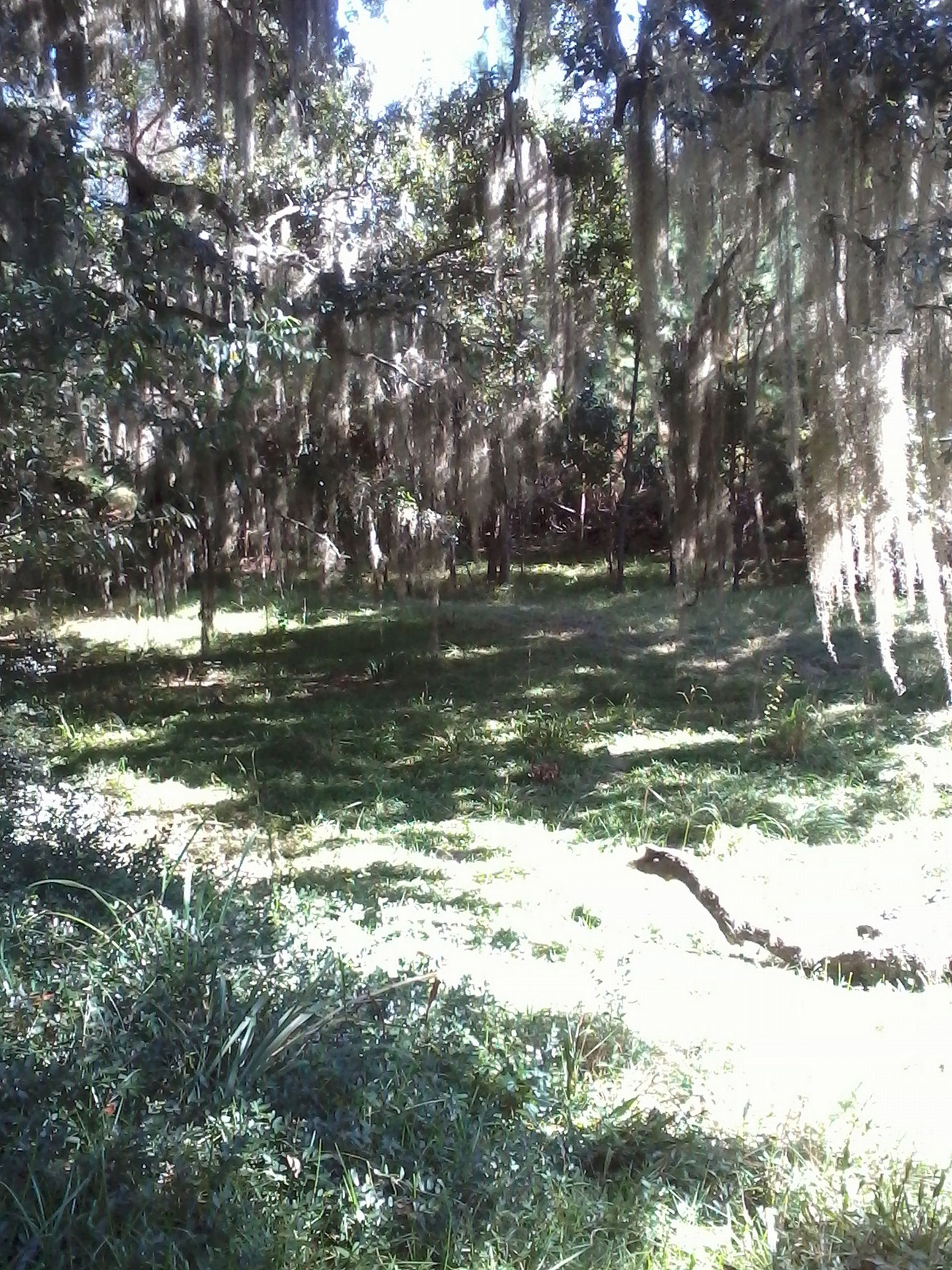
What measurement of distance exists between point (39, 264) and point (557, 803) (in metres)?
4.48

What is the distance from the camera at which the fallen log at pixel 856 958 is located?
13.0 feet

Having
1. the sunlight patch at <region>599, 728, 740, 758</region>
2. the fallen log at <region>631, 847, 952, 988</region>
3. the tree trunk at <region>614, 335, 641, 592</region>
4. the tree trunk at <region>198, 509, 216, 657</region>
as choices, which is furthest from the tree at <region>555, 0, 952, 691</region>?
the tree trunk at <region>614, 335, 641, 592</region>

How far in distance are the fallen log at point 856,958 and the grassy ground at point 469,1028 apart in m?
0.13

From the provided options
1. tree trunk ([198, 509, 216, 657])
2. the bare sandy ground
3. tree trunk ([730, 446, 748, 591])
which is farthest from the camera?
tree trunk ([730, 446, 748, 591])

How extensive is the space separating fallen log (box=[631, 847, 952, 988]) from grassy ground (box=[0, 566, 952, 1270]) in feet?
0.43

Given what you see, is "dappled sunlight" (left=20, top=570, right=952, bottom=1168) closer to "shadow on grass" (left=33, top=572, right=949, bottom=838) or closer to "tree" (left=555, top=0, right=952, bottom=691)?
"shadow on grass" (left=33, top=572, right=949, bottom=838)

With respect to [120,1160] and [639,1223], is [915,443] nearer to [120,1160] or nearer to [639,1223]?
[639,1223]

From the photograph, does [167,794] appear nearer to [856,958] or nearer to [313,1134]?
[856,958]

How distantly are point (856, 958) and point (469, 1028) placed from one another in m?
2.07

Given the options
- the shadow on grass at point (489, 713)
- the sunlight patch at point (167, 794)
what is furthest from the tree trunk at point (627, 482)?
the sunlight patch at point (167, 794)

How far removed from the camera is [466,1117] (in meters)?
2.23

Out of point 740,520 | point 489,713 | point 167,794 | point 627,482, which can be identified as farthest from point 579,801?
point 740,520

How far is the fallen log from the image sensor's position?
395cm

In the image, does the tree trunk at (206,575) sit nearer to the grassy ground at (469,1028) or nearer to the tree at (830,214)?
the grassy ground at (469,1028)
